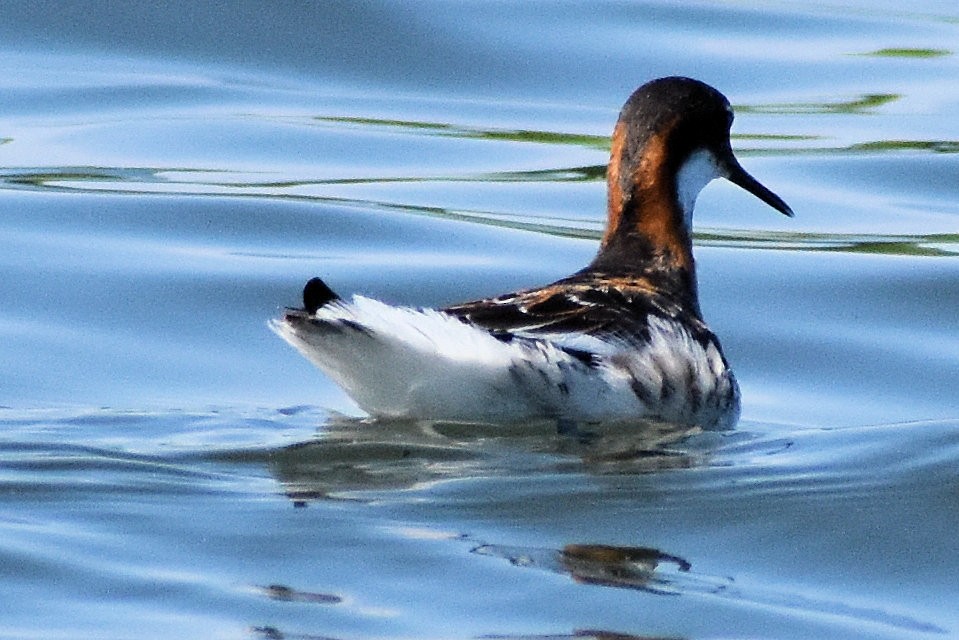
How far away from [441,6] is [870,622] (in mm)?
9995

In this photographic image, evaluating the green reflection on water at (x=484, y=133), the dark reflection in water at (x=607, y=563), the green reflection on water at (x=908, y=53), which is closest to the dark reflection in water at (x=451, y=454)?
the dark reflection in water at (x=607, y=563)

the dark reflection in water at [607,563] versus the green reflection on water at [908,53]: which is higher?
the green reflection on water at [908,53]

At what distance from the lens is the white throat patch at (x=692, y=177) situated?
27.8 feet

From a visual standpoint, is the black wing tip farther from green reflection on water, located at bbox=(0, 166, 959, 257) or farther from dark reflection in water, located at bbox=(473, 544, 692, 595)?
green reflection on water, located at bbox=(0, 166, 959, 257)

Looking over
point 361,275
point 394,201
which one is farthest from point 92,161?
point 361,275

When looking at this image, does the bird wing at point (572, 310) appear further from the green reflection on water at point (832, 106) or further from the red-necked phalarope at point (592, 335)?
the green reflection on water at point (832, 106)

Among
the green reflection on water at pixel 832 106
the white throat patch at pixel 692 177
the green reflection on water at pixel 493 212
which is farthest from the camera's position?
the green reflection on water at pixel 832 106

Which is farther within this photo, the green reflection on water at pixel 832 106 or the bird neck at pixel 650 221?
the green reflection on water at pixel 832 106

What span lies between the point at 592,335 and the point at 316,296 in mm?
1074

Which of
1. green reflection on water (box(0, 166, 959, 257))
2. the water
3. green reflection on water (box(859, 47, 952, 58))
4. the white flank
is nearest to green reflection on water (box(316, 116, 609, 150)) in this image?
the water

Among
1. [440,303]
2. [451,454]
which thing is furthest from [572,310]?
[440,303]

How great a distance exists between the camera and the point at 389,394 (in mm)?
6945

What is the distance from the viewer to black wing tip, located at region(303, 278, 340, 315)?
639cm

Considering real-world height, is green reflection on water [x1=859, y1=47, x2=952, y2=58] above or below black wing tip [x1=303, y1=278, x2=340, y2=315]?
above
